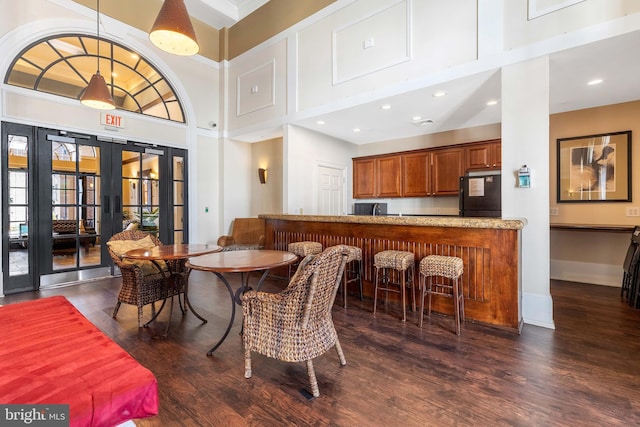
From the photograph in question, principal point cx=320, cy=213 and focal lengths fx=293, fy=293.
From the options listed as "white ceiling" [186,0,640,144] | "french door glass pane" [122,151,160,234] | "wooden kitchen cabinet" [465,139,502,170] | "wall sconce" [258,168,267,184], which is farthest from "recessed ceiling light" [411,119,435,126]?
"french door glass pane" [122,151,160,234]

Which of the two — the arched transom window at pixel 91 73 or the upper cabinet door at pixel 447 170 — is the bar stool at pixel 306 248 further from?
the arched transom window at pixel 91 73

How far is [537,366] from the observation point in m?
2.12

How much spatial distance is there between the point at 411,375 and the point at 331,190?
448 centimetres

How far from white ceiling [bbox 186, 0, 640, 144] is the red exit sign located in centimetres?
202

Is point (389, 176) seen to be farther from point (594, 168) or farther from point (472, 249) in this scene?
point (472, 249)

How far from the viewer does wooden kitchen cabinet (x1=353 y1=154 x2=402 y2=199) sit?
615cm

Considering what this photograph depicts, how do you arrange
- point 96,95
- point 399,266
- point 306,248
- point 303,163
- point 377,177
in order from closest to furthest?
point 399,266 < point 96,95 < point 306,248 < point 303,163 < point 377,177

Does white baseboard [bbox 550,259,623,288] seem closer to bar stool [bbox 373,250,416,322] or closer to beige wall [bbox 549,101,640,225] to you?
beige wall [bbox 549,101,640,225]

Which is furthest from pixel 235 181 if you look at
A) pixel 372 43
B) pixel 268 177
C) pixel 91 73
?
pixel 372 43

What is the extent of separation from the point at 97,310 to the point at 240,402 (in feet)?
8.42

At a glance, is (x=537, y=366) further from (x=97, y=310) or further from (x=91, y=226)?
(x=91, y=226)

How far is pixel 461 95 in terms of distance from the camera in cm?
388

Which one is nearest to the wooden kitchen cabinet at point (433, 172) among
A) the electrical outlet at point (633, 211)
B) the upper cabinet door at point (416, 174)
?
the upper cabinet door at point (416, 174)

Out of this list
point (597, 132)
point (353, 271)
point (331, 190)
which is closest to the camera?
point (353, 271)
